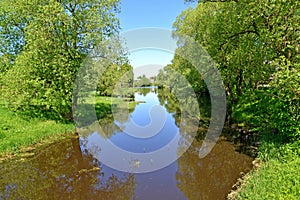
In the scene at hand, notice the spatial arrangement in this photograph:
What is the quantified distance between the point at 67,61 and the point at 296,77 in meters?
15.7

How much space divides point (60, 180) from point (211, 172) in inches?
272

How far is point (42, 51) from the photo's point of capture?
1686 cm

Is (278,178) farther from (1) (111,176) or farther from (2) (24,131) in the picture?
(2) (24,131)

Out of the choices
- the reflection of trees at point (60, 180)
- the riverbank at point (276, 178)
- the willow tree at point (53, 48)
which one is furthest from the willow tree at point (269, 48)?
the willow tree at point (53, 48)

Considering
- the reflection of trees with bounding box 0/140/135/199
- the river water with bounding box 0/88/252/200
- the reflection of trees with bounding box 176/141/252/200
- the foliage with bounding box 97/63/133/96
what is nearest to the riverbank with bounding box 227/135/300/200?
the reflection of trees with bounding box 176/141/252/200

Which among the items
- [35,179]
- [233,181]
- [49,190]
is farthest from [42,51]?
[233,181]

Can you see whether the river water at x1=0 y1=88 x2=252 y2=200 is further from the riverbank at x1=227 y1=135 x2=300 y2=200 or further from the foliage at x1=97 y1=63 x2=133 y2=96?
the foliage at x1=97 y1=63 x2=133 y2=96

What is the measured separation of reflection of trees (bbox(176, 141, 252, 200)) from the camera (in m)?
8.74

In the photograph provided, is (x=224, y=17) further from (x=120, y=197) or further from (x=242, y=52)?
(x=120, y=197)

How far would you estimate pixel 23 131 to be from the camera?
47.4 ft

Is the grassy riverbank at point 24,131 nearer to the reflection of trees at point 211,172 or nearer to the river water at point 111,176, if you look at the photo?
the river water at point 111,176

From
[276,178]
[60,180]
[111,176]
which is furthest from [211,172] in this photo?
[60,180]

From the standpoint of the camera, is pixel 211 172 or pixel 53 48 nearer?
pixel 211 172

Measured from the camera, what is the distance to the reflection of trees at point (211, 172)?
8738 mm
